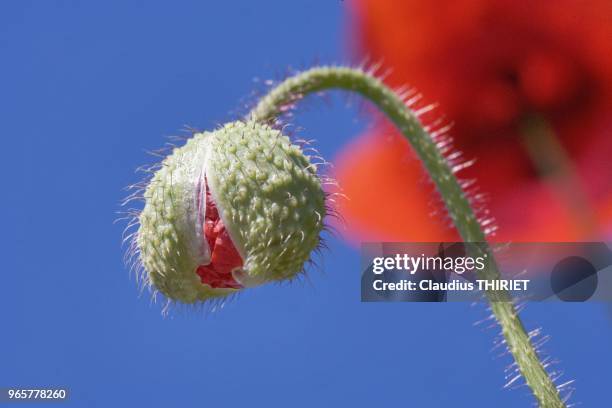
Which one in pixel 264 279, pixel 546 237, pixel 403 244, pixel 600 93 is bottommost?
pixel 264 279

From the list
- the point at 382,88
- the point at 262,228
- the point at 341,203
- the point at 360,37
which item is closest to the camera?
the point at 262,228

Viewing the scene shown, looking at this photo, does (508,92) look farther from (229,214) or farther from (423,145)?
(229,214)

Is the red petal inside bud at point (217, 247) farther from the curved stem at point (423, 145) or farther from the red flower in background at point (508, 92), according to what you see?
the red flower in background at point (508, 92)

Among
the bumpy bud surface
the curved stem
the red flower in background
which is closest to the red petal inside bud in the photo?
the bumpy bud surface

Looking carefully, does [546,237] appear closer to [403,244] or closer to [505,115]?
[505,115]

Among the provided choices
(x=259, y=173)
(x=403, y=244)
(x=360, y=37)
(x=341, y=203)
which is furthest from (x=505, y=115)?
(x=259, y=173)

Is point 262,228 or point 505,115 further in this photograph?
point 505,115

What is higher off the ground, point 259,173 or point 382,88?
point 382,88

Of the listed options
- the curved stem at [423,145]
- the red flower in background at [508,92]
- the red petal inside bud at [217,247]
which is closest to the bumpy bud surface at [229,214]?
the red petal inside bud at [217,247]
